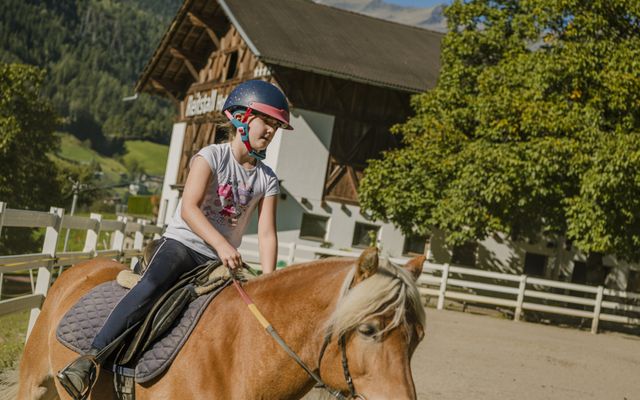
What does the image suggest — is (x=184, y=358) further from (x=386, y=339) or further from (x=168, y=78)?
(x=168, y=78)

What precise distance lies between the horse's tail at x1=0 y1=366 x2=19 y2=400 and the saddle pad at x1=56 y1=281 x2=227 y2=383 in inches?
112

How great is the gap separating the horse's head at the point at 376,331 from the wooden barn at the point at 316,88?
74.2ft

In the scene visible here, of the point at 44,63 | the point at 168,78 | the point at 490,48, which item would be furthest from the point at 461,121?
the point at 44,63

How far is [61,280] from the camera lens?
476 centimetres

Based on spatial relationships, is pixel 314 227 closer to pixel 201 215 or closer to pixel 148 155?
pixel 201 215

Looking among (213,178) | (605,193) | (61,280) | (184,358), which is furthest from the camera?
(605,193)

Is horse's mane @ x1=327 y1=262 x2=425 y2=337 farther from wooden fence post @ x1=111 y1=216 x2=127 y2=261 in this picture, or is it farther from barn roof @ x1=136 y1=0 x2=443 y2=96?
barn roof @ x1=136 y1=0 x2=443 y2=96

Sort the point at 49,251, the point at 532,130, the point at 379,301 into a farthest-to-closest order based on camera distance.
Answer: the point at 532,130 → the point at 49,251 → the point at 379,301

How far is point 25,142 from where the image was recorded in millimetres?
39469

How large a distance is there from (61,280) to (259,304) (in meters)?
1.95

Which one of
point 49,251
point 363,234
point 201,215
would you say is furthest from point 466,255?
→ point 201,215

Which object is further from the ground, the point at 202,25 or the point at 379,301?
the point at 202,25

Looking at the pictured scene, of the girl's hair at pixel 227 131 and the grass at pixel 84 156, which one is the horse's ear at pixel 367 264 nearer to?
the girl's hair at pixel 227 131

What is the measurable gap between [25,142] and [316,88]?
63.5 feet
